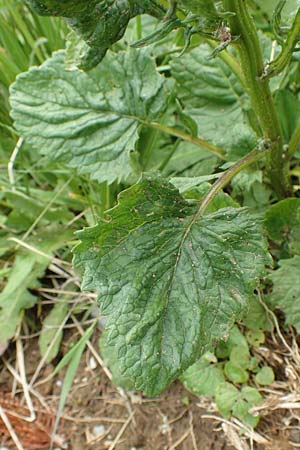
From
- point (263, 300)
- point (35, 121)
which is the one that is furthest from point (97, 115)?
point (263, 300)

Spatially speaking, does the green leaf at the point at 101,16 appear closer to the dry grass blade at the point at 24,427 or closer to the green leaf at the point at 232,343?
the green leaf at the point at 232,343

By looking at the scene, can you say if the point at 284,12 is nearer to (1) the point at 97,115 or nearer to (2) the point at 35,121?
(1) the point at 97,115

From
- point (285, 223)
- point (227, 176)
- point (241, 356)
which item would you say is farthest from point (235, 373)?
point (227, 176)

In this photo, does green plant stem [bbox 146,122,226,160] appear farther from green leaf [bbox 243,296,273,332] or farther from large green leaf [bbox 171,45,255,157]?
green leaf [bbox 243,296,273,332]

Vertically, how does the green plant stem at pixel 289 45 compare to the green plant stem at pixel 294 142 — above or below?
above

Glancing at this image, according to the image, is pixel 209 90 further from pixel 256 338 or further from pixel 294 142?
pixel 256 338

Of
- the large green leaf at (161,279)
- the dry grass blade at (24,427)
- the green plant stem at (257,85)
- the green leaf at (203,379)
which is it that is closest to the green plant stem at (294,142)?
the green plant stem at (257,85)
